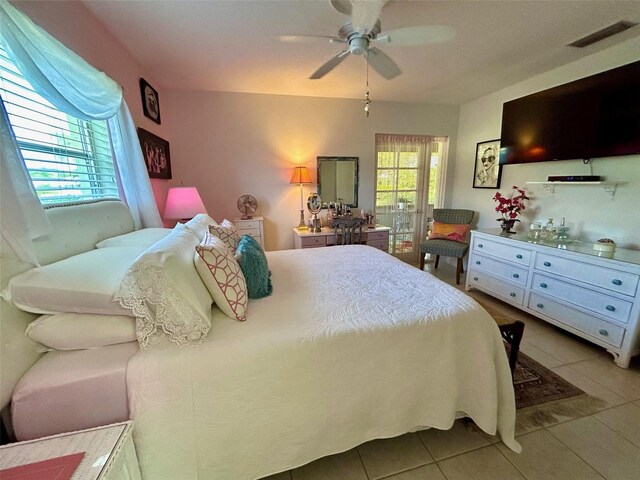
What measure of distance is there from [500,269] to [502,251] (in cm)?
20

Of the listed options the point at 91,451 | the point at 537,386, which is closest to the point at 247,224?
the point at 91,451

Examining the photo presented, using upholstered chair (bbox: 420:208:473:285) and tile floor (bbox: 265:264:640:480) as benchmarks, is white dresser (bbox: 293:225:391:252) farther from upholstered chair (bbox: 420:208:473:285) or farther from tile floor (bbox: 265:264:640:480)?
tile floor (bbox: 265:264:640:480)

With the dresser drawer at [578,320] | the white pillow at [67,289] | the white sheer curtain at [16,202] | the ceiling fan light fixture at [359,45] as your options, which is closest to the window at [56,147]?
the white sheer curtain at [16,202]

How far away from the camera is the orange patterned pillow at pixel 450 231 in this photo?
3.72 metres

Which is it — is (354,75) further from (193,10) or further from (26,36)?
(26,36)

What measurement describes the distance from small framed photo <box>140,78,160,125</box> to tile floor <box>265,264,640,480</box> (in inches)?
124

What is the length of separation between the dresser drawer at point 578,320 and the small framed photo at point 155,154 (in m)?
3.89

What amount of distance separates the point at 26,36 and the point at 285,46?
1658 millimetres

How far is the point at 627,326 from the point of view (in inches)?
74.9

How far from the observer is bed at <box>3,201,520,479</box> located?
100cm

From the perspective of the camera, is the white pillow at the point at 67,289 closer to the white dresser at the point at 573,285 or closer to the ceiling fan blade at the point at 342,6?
the ceiling fan blade at the point at 342,6

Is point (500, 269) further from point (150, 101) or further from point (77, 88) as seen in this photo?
point (150, 101)

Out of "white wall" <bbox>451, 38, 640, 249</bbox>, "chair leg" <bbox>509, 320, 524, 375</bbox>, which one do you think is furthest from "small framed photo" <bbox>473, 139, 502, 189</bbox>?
"chair leg" <bbox>509, 320, 524, 375</bbox>

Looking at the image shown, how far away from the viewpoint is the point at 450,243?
3.65 m
